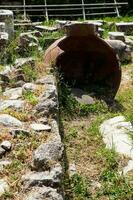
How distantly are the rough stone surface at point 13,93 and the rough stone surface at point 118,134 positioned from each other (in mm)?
1174

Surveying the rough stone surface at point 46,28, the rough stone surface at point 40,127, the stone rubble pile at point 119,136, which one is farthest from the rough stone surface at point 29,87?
the rough stone surface at point 46,28

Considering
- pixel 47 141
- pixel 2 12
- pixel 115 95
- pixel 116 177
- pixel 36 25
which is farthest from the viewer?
pixel 36 25

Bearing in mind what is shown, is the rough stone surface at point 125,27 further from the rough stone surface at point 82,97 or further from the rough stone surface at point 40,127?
the rough stone surface at point 40,127

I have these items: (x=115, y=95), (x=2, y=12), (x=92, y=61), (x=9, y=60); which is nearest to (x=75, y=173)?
(x=115, y=95)

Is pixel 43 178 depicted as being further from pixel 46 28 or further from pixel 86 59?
pixel 46 28

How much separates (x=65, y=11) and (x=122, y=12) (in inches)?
65.8

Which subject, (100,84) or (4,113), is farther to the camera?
(100,84)

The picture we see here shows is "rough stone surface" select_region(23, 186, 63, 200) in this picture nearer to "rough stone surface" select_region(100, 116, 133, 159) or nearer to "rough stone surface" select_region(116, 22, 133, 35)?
"rough stone surface" select_region(100, 116, 133, 159)

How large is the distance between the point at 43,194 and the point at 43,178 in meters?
0.23

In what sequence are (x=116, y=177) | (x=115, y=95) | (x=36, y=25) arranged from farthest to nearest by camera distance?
(x=36, y=25), (x=115, y=95), (x=116, y=177)

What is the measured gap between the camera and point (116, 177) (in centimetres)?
550

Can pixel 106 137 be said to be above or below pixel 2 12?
below

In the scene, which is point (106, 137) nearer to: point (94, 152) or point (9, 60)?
point (94, 152)

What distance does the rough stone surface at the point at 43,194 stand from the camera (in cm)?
392
